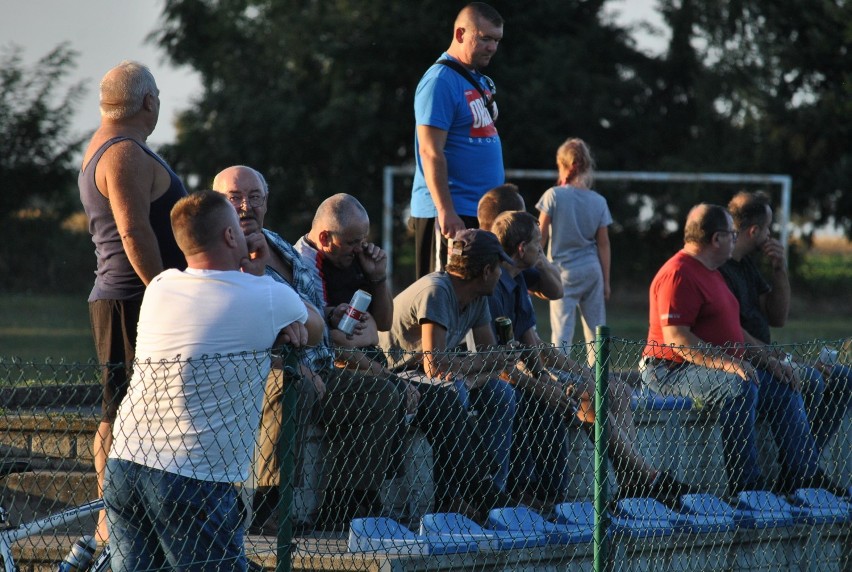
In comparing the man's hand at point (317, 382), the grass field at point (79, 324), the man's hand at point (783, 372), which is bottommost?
the grass field at point (79, 324)

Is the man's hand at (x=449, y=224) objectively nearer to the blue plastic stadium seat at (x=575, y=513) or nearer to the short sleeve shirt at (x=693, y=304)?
the short sleeve shirt at (x=693, y=304)

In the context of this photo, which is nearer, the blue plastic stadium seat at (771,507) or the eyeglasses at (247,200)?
the eyeglasses at (247,200)

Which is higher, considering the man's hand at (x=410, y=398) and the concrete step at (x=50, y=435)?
the man's hand at (x=410, y=398)

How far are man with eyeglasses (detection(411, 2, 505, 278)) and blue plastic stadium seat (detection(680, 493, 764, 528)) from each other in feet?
5.49

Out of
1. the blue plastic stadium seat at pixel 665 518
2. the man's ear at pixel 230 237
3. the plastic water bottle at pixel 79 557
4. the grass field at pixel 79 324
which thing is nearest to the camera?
the man's ear at pixel 230 237

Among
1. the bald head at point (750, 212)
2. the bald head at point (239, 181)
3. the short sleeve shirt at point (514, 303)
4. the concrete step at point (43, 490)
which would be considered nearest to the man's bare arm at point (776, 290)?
the bald head at point (750, 212)

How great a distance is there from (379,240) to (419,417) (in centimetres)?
1920

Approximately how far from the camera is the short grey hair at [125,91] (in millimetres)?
4719

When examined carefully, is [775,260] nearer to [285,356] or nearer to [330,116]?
[285,356]

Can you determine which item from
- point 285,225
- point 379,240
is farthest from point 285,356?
point 285,225

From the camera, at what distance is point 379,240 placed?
2409cm

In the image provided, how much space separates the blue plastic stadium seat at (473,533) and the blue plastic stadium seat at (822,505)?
63.9 inches

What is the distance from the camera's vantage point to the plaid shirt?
4.87 meters

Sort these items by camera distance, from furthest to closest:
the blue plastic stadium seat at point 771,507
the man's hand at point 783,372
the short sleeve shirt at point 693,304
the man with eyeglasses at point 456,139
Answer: the man with eyeglasses at point 456,139 → the short sleeve shirt at point 693,304 → the man's hand at point 783,372 → the blue plastic stadium seat at point 771,507
